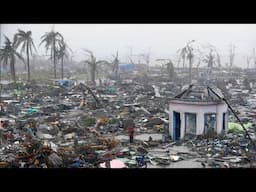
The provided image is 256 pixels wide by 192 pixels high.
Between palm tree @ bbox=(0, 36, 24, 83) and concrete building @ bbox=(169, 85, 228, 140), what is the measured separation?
1973 mm

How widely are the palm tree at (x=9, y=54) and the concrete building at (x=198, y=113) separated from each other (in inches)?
77.7

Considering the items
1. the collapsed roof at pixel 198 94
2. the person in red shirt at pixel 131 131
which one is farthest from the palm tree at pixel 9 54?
the collapsed roof at pixel 198 94

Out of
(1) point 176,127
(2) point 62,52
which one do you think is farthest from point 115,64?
(1) point 176,127

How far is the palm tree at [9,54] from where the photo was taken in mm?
4402

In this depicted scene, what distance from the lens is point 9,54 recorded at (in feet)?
14.7

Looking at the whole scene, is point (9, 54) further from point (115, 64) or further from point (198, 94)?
point (198, 94)

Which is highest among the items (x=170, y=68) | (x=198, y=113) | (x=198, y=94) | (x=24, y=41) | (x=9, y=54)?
(x=24, y=41)

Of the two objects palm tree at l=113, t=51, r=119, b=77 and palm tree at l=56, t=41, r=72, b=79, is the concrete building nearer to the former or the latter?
palm tree at l=113, t=51, r=119, b=77

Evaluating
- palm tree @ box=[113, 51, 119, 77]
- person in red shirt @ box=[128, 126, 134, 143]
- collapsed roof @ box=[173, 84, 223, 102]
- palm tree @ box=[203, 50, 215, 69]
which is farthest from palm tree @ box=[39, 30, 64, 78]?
palm tree @ box=[203, 50, 215, 69]

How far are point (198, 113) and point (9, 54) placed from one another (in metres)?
2.32

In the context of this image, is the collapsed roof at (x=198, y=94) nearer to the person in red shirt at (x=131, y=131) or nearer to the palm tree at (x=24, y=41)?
the person in red shirt at (x=131, y=131)

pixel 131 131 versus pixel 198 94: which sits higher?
pixel 198 94
